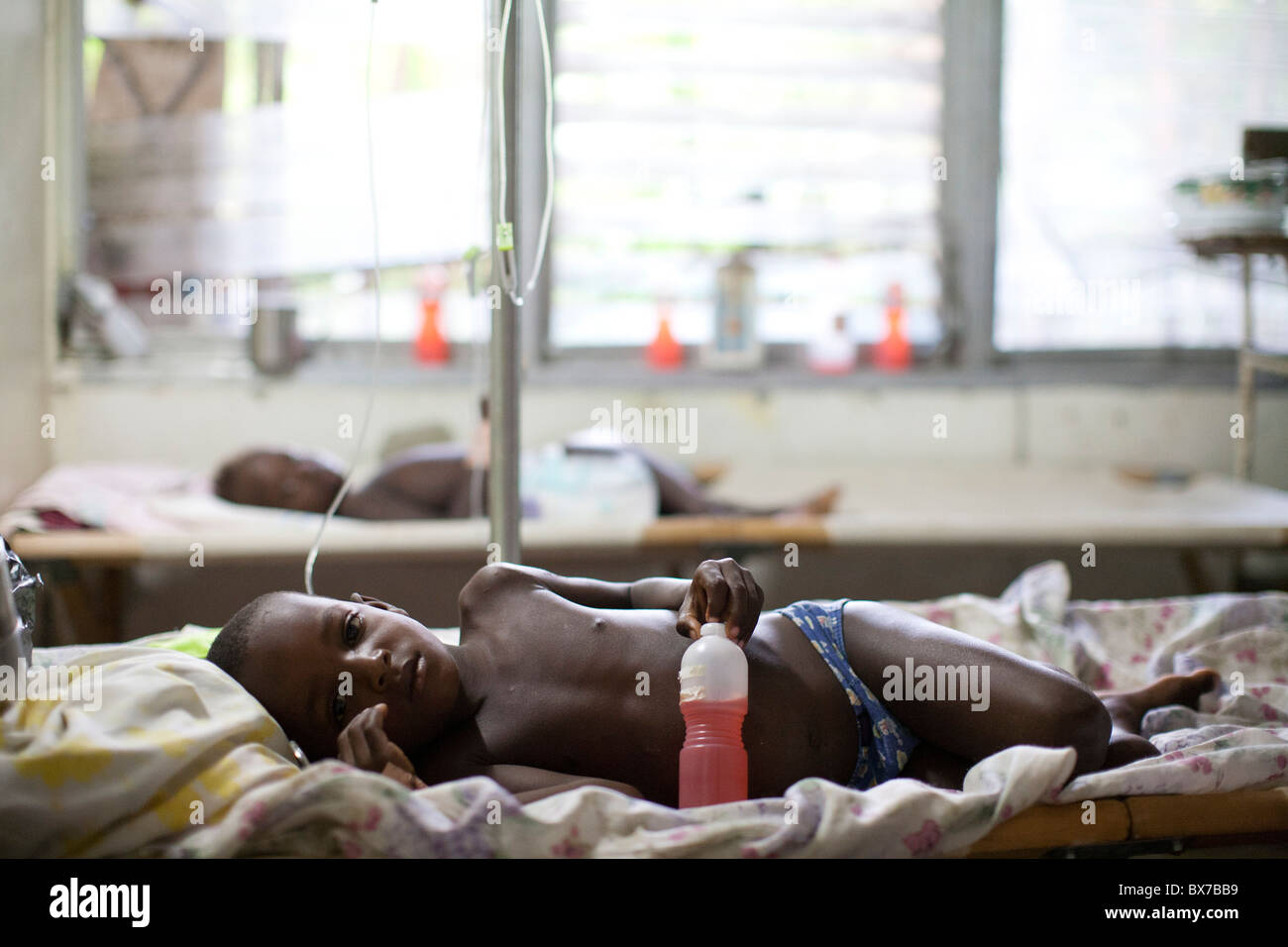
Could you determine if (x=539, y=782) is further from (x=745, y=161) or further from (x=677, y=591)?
(x=745, y=161)

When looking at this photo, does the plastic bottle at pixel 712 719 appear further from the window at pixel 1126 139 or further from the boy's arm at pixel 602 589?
the window at pixel 1126 139

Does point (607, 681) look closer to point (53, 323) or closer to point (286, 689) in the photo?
point (286, 689)

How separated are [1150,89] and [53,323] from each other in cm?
338

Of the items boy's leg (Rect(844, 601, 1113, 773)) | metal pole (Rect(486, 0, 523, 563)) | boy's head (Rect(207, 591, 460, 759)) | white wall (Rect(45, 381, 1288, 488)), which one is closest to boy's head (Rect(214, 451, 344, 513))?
white wall (Rect(45, 381, 1288, 488))

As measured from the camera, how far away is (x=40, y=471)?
253cm

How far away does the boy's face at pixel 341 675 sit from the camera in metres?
1.20

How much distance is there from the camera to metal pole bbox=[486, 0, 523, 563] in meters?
1.40

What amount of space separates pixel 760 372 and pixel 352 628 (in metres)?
2.49

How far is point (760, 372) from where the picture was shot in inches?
141
